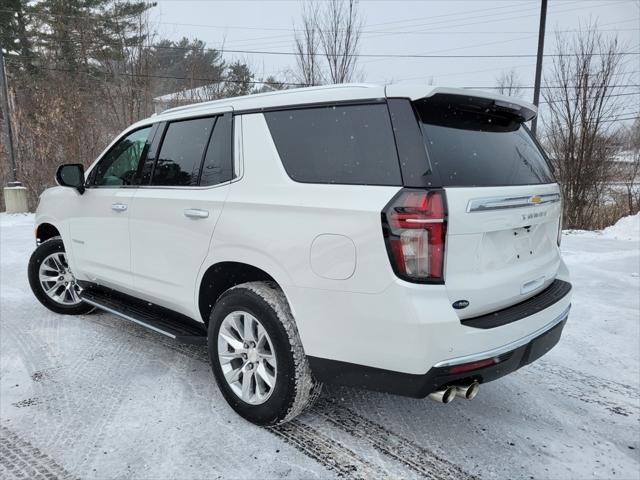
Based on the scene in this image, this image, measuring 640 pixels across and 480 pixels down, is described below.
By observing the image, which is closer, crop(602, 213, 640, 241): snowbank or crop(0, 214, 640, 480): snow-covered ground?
crop(0, 214, 640, 480): snow-covered ground

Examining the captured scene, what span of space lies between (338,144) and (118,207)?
205 cm

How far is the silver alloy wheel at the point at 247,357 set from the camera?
2.46 meters

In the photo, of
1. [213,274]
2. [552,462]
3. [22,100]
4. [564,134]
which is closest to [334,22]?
[564,134]

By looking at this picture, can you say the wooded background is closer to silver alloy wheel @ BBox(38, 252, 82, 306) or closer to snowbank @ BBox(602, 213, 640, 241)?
snowbank @ BBox(602, 213, 640, 241)

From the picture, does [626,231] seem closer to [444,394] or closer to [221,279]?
[444,394]

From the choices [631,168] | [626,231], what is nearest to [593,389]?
[626,231]

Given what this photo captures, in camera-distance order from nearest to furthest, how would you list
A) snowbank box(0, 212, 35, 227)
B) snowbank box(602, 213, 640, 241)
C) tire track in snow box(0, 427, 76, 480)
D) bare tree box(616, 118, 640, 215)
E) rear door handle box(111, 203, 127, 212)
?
tire track in snow box(0, 427, 76, 480), rear door handle box(111, 203, 127, 212), snowbank box(602, 213, 640, 241), snowbank box(0, 212, 35, 227), bare tree box(616, 118, 640, 215)

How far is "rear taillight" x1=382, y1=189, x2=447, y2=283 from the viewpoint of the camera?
74.2 inches

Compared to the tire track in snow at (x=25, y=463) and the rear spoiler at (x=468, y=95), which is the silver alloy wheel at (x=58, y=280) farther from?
the rear spoiler at (x=468, y=95)

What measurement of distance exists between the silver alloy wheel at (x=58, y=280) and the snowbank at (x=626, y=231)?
10.4m

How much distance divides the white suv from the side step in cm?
2

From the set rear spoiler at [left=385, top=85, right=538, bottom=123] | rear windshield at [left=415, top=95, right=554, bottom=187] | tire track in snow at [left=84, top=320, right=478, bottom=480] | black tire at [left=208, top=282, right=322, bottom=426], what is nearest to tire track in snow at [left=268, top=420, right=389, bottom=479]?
tire track in snow at [left=84, top=320, right=478, bottom=480]

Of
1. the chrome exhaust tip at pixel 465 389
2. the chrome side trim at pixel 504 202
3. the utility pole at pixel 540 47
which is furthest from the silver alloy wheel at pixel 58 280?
the utility pole at pixel 540 47

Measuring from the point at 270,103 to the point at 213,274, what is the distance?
1.10 meters
